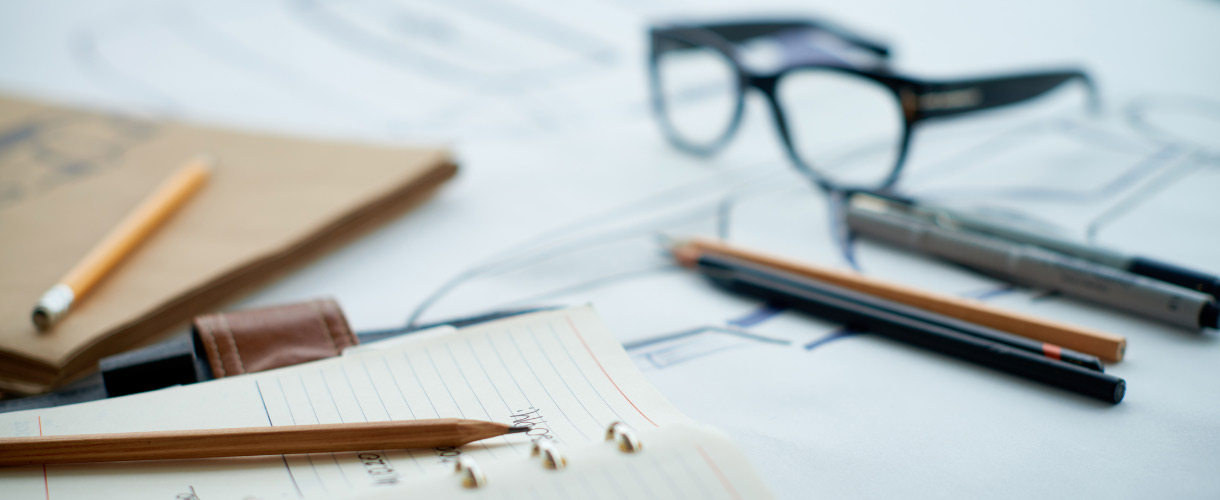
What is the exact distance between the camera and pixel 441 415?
0.33m

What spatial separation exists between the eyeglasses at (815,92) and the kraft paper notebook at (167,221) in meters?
0.25

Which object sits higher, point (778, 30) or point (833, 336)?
point (778, 30)

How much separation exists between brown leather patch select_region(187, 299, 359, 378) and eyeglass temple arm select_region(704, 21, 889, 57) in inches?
22.2

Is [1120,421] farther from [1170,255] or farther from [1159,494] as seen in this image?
[1170,255]

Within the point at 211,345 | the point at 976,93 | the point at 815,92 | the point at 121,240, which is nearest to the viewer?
the point at 211,345

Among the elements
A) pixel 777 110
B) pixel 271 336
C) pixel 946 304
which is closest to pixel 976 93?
pixel 777 110

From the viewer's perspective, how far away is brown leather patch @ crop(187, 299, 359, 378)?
37 cm

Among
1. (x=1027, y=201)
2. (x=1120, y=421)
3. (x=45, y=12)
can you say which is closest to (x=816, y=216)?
(x=1027, y=201)

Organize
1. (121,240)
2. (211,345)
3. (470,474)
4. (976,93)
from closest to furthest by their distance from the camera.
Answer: (470,474)
(211,345)
(121,240)
(976,93)

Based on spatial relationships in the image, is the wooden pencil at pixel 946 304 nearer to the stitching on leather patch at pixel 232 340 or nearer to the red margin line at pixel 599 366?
the red margin line at pixel 599 366

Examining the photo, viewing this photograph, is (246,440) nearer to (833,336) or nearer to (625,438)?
(625,438)

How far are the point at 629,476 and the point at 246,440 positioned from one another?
14 cm

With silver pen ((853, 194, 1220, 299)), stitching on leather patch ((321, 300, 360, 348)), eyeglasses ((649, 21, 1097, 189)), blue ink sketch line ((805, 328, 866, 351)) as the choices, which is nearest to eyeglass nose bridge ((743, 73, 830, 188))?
eyeglasses ((649, 21, 1097, 189))

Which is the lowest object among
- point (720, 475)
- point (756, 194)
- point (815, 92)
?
point (720, 475)
